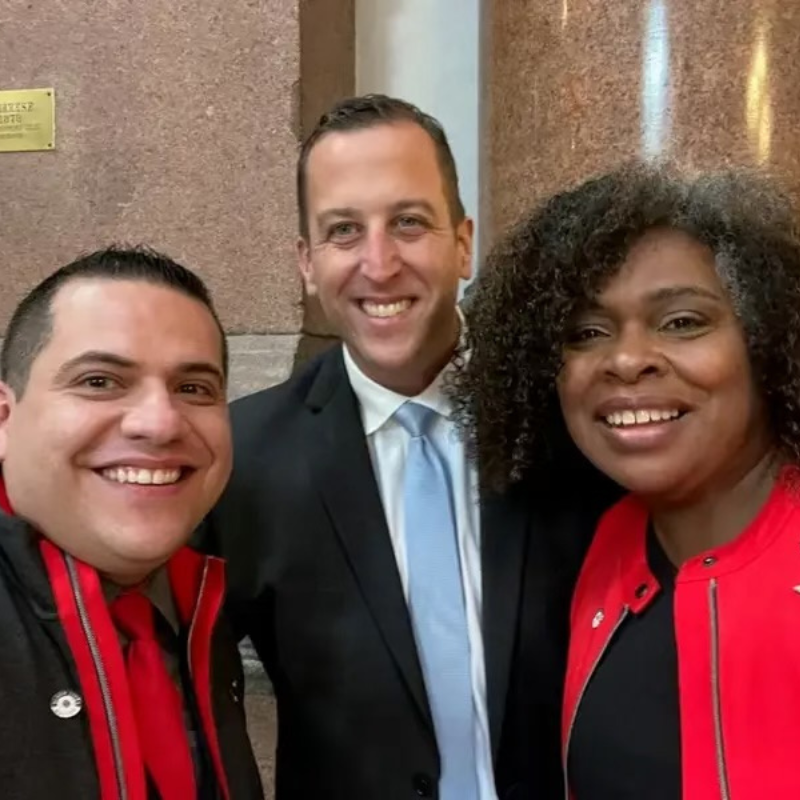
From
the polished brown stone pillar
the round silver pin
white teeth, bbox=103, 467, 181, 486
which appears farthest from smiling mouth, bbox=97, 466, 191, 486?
the polished brown stone pillar

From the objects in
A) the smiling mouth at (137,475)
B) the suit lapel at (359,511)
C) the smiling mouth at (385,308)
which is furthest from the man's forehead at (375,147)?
the smiling mouth at (137,475)

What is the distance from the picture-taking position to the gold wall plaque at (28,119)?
2836 mm

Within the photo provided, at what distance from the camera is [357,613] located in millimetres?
1707

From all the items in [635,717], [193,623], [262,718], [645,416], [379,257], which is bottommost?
[262,718]

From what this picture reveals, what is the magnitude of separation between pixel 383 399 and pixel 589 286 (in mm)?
508

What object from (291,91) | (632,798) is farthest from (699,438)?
(291,91)

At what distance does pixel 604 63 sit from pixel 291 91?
780 mm

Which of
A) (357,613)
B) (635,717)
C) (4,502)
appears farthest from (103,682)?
(635,717)

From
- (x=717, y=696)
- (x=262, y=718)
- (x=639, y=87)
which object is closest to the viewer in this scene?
(x=717, y=696)

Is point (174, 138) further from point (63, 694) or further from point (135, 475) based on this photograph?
point (63, 694)

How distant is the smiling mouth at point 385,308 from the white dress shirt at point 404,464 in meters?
0.12

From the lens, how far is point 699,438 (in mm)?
1397

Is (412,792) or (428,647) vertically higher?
(428,647)

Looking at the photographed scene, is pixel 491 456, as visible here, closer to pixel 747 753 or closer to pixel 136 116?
pixel 747 753
